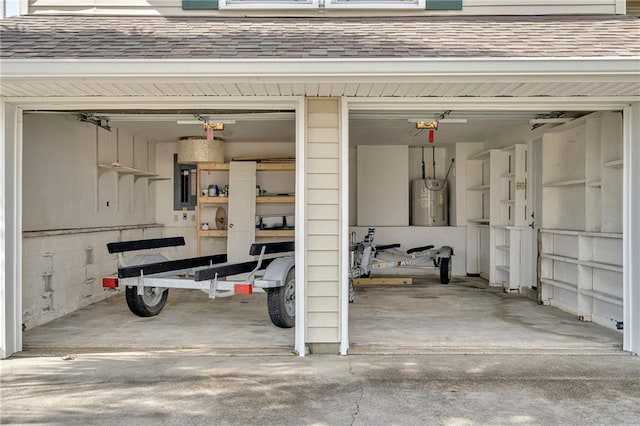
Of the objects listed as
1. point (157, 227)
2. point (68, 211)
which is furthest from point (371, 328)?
point (157, 227)

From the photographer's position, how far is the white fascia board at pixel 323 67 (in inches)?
161

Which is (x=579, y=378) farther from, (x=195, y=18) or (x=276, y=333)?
(x=195, y=18)

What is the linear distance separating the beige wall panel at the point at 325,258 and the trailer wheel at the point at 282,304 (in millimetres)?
806

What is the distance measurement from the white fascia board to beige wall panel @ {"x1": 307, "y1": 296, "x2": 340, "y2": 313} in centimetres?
204

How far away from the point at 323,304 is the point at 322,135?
5.20 ft

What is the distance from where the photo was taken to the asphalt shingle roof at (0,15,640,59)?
168 inches

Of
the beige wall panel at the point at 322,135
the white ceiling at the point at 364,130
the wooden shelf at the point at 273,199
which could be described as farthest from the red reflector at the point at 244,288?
the wooden shelf at the point at 273,199

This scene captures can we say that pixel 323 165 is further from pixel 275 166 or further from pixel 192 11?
pixel 275 166

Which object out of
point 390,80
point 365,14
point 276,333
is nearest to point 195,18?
point 365,14

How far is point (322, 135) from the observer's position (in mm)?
4867

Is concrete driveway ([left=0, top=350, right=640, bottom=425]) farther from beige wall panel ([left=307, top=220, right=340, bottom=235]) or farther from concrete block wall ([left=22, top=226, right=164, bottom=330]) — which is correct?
concrete block wall ([left=22, top=226, right=164, bottom=330])

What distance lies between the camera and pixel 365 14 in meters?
5.74

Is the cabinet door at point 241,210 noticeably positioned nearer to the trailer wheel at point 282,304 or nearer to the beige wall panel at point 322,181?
the trailer wheel at point 282,304

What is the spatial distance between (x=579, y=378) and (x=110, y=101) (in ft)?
15.6
